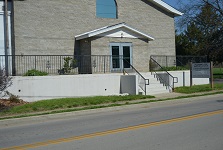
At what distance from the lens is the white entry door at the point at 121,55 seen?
21.4 meters

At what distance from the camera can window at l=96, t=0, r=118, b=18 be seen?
23.7m

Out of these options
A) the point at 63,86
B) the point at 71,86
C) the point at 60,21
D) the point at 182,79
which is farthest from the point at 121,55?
the point at 63,86

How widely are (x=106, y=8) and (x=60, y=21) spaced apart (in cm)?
438

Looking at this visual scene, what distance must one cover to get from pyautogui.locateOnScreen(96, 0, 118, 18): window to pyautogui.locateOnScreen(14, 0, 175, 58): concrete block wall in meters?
0.37

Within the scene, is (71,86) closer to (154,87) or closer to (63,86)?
(63,86)

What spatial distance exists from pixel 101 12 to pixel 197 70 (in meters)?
8.57

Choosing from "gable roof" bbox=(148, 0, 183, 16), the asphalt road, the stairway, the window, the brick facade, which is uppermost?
"gable roof" bbox=(148, 0, 183, 16)

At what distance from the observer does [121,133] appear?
8.34m

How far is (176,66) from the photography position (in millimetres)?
25297

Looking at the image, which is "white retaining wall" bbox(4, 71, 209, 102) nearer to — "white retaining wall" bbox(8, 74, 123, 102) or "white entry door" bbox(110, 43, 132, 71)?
"white retaining wall" bbox(8, 74, 123, 102)

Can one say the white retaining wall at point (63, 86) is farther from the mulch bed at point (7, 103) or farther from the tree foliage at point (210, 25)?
the tree foliage at point (210, 25)

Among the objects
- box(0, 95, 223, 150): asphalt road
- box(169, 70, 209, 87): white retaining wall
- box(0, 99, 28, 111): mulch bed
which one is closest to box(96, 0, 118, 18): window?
box(169, 70, 209, 87): white retaining wall

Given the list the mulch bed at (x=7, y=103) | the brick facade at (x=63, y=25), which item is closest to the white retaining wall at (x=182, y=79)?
the brick facade at (x=63, y=25)

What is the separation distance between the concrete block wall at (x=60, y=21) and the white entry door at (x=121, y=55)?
1703 millimetres
